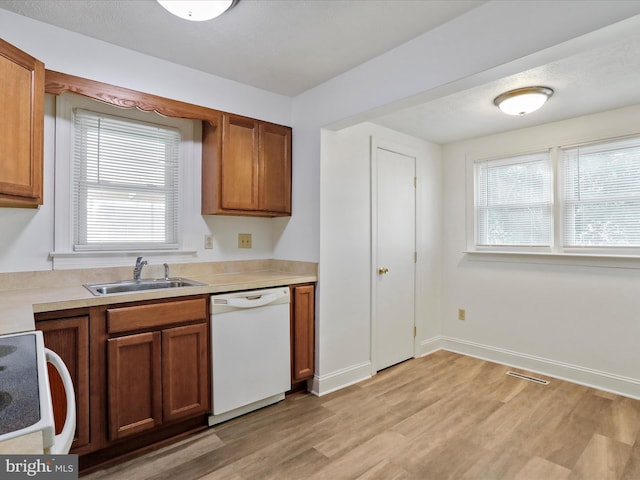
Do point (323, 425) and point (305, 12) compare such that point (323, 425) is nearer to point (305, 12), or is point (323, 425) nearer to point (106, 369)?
point (106, 369)

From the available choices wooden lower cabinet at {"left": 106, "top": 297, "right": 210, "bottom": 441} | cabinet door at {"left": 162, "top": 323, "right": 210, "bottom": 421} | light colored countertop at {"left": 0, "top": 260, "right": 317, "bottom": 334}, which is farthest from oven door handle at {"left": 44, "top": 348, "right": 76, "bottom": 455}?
cabinet door at {"left": 162, "top": 323, "right": 210, "bottom": 421}

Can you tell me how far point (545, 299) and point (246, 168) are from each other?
2930 mm

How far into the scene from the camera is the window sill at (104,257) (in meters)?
2.25

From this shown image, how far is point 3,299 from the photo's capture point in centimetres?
180

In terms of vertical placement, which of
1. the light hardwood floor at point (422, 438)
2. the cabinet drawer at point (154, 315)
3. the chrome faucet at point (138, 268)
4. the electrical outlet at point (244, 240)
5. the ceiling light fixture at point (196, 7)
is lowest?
the light hardwood floor at point (422, 438)

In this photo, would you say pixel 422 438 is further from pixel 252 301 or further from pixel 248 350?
pixel 252 301

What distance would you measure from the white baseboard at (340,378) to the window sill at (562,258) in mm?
1670

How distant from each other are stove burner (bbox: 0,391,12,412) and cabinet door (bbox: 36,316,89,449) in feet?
3.78

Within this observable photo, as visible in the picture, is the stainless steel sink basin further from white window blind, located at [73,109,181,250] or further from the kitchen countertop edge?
white window blind, located at [73,109,181,250]

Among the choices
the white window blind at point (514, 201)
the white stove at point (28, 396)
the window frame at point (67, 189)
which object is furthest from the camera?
the white window blind at point (514, 201)

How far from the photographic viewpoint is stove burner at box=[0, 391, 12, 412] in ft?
2.36

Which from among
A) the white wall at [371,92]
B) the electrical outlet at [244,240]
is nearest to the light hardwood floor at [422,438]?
the white wall at [371,92]

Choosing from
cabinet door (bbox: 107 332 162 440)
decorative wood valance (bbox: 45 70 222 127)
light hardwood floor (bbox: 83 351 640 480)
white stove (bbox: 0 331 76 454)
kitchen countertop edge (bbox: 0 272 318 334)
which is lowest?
light hardwood floor (bbox: 83 351 640 480)

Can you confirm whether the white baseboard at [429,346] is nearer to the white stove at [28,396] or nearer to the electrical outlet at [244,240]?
the electrical outlet at [244,240]
